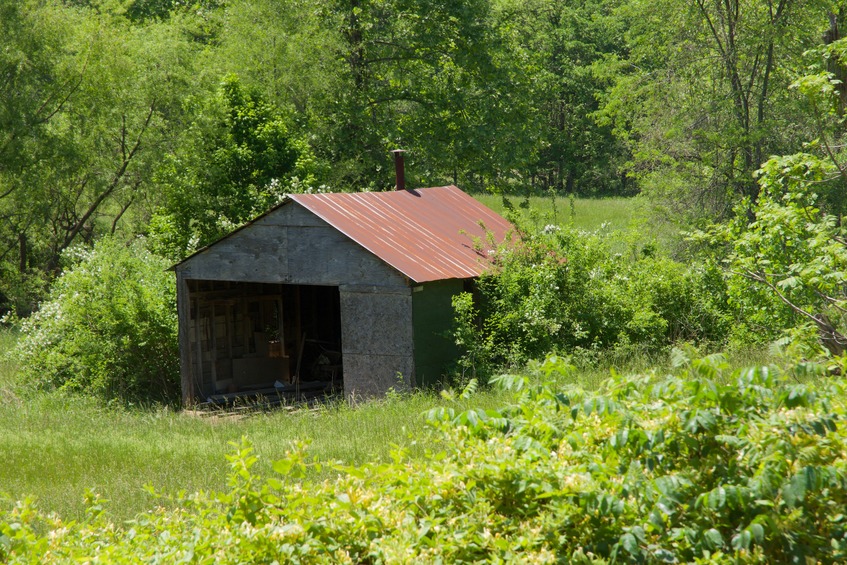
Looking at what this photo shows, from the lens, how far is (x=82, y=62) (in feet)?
86.4

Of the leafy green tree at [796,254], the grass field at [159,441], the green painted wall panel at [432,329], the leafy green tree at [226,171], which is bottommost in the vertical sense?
the grass field at [159,441]

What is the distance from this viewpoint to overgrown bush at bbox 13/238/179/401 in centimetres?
1730

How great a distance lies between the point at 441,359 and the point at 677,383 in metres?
9.66

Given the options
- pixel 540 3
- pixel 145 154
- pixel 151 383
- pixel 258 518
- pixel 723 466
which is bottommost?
pixel 151 383

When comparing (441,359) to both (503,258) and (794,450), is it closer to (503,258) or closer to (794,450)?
(503,258)

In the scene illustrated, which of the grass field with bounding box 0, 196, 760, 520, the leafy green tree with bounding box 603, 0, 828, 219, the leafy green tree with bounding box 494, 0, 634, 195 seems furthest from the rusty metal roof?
the leafy green tree with bounding box 494, 0, 634, 195

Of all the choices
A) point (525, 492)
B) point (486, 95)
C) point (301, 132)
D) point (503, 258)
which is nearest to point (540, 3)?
point (486, 95)

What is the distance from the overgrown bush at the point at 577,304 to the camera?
14.7 m

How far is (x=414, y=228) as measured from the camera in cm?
1574

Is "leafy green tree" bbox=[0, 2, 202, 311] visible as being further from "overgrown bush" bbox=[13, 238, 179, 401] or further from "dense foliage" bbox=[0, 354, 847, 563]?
"dense foliage" bbox=[0, 354, 847, 563]

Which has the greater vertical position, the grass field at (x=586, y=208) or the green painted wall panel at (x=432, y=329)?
the grass field at (x=586, y=208)

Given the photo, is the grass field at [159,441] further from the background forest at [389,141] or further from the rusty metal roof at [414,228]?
the rusty metal roof at [414,228]

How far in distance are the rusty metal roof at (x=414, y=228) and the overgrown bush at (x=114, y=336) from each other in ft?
14.9

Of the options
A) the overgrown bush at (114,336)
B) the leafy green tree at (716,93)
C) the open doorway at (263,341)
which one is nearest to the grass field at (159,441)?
the overgrown bush at (114,336)
